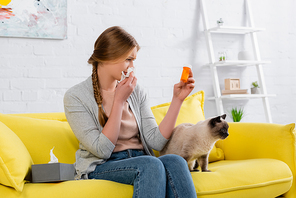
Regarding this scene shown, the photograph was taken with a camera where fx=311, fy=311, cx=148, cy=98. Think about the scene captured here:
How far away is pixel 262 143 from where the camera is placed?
1.73m

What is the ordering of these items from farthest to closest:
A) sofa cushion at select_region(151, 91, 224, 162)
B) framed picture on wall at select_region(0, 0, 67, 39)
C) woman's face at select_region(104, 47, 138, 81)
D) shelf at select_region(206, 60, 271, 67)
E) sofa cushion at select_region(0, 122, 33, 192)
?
shelf at select_region(206, 60, 271, 67)
framed picture on wall at select_region(0, 0, 67, 39)
sofa cushion at select_region(151, 91, 224, 162)
woman's face at select_region(104, 47, 138, 81)
sofa cushion at select_region(0, 122, 33, 192)

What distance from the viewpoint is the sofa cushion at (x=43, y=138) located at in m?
1.49

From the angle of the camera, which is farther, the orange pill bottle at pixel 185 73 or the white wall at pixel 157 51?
the white wall at pixel 157 51

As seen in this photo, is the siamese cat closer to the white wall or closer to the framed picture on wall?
the white wall

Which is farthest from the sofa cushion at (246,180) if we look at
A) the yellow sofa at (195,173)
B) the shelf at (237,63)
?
the shelf at (237,63)

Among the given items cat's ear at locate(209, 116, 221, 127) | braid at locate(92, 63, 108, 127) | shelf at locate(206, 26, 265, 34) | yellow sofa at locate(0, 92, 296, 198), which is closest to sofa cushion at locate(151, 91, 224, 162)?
yellow sofa at locate(0, 92, 296, 198)

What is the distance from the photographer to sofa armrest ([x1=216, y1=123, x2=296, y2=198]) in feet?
5.36

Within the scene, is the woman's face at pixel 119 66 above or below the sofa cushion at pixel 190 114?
above

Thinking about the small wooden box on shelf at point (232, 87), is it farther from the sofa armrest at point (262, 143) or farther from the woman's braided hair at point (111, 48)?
the woman's braided hair at point (111, 48)

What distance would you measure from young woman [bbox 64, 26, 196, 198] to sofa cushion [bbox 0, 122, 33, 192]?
25cm

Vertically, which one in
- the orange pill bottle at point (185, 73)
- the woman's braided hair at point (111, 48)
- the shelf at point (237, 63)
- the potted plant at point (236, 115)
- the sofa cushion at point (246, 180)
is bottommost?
the sofa cushion at point (246, 180)

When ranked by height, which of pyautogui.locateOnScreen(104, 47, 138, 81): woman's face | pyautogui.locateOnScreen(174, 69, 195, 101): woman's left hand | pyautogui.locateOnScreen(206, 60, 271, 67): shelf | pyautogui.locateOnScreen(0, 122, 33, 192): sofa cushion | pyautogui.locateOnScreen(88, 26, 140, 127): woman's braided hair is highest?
pyautogui.locateOnScreen(206, 60, 271, 67): shelf

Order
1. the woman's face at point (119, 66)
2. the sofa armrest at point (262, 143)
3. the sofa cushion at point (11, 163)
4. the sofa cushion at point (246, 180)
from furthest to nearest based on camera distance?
the sofa armrest at point (262, 143), the woman's face at point (119, 66), the sofa cushion at point (246, 180), the sofa cushion at point (11, 163)

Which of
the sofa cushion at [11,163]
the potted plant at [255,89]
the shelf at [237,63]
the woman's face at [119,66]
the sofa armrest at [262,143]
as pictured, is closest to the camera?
the sofa cushion at [11,163]
